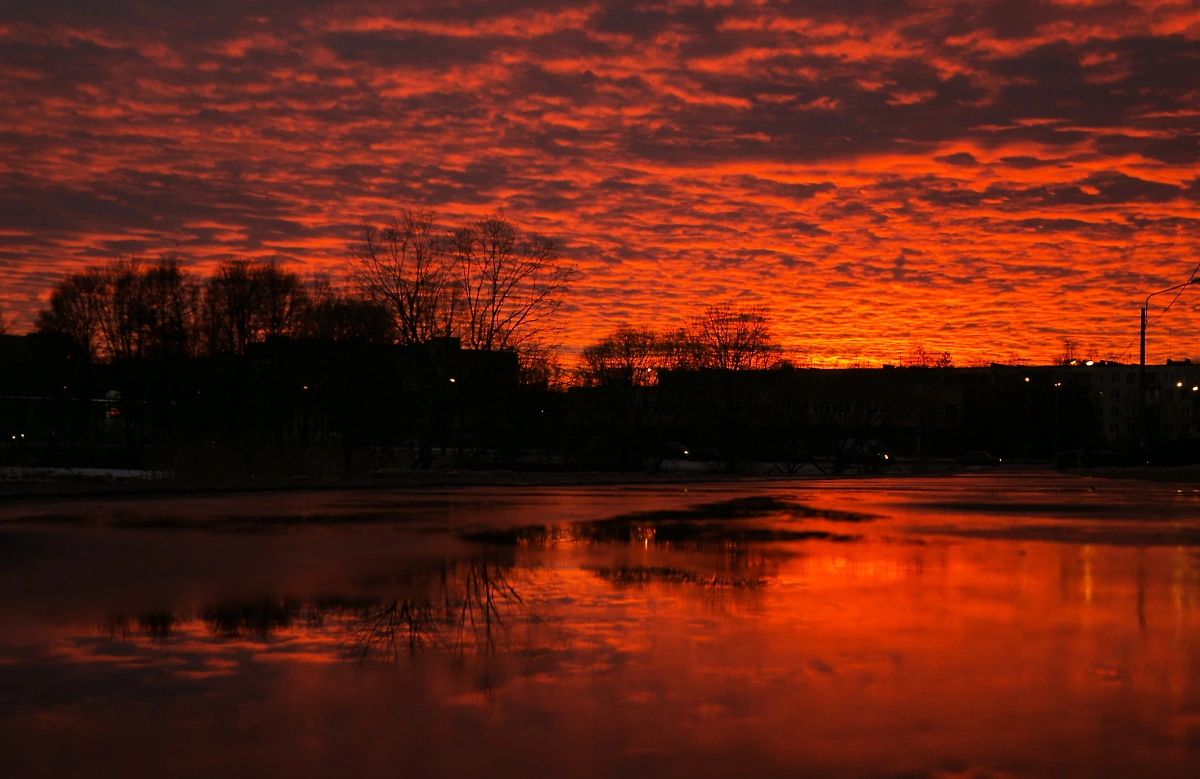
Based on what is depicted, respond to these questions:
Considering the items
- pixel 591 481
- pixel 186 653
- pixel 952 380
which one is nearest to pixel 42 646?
pixel 186 653

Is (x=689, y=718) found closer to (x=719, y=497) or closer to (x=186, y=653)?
(x=186, y=653)

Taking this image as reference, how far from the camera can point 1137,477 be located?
54.8m

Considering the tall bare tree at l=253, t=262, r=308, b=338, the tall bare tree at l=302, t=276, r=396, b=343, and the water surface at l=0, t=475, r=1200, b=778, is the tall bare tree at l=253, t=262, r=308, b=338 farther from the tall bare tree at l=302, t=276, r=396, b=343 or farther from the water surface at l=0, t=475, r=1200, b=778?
the water surface at l=0, t=475, r=1200, b=778

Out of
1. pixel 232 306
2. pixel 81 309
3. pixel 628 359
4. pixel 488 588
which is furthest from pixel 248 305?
pixel 488 588

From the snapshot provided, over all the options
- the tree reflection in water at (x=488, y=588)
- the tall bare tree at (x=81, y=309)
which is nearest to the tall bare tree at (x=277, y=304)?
the tall bare tree at (x=81, y=309)

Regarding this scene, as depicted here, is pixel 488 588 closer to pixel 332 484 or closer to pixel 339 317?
pixel 332 484

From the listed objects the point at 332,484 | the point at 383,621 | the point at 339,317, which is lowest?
the point at 332,484

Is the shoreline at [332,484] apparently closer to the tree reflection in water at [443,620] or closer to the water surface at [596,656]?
the water surface at [596,656]

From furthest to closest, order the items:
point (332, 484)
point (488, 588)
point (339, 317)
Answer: point (339, 317) < point (332, 484) < point (488, 588)

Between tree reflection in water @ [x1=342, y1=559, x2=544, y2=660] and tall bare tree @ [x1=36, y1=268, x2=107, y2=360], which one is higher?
tall bare tree @ [x1=36, y1=268, x2=107, y2=360]

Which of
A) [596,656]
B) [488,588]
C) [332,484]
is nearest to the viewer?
[596,656]

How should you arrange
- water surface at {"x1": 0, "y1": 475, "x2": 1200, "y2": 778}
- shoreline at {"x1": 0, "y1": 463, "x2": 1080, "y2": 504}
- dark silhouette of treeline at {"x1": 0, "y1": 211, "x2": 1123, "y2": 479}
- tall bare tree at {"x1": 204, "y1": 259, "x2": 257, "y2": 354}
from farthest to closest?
tall bare tree at {"x1": 204, "y1": 259, "x2": 257, "y2": 354} → dark silhouette of treeline at {"x1": 0, "y1": 211, "x2": 1123, "y2": 479} → shoreline at {"x1": 0, "y1": 463, "x2": 1080, "y2": 504} → water surface at {"x1": 0, "y1": 475, "x2": 1200, "y2": 778}

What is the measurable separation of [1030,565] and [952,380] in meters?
188

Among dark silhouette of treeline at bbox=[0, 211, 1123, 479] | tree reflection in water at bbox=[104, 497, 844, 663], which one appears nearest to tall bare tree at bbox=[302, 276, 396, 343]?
dark silhouette of treeline at bbox=[0, 211, 1123, 479]
